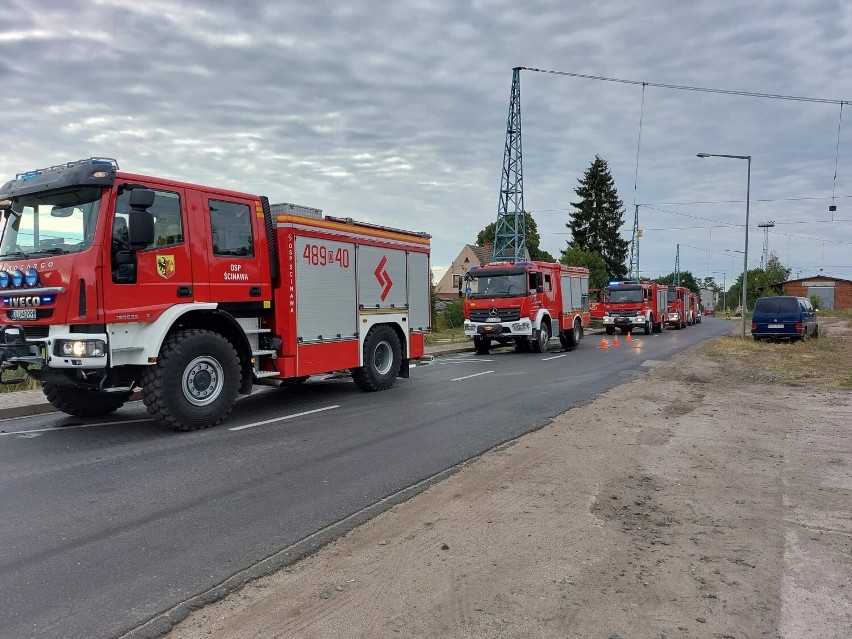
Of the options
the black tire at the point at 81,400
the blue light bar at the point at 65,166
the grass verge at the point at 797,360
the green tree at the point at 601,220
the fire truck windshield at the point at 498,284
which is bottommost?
the grass verge at the point at 797,360

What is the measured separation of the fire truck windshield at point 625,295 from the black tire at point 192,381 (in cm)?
2748

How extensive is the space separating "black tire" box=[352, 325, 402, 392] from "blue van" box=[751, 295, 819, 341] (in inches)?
696

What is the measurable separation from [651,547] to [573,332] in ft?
65.5

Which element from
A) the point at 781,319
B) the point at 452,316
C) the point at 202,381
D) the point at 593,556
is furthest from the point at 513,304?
the point at 593,556

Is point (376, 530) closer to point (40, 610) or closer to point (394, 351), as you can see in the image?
point (40, 610)

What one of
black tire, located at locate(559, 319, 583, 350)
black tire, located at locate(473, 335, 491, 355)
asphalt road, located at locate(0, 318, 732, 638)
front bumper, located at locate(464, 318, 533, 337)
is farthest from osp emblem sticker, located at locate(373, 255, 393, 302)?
black tire, located at locate(559, 319, 583, 350)

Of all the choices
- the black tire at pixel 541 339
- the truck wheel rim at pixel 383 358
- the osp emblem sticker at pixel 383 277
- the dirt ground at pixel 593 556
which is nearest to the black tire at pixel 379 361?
the truck wheel rim at pixel 383 358

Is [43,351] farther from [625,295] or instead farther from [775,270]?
[775,270]

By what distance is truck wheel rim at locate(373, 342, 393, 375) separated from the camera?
11445 millimetres

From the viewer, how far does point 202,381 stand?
7930mm

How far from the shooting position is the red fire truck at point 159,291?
707 centimetres

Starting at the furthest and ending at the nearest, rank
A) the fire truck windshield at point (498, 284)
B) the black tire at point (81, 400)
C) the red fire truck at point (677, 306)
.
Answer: the red fire truck at point (677, 306), the fire truck windshield at point (498, 284), the black tire at point (81, 400)

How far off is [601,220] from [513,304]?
54.9 metres

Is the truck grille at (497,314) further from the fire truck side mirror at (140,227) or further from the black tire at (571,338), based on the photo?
the fire truck side mirror at (140,227)
